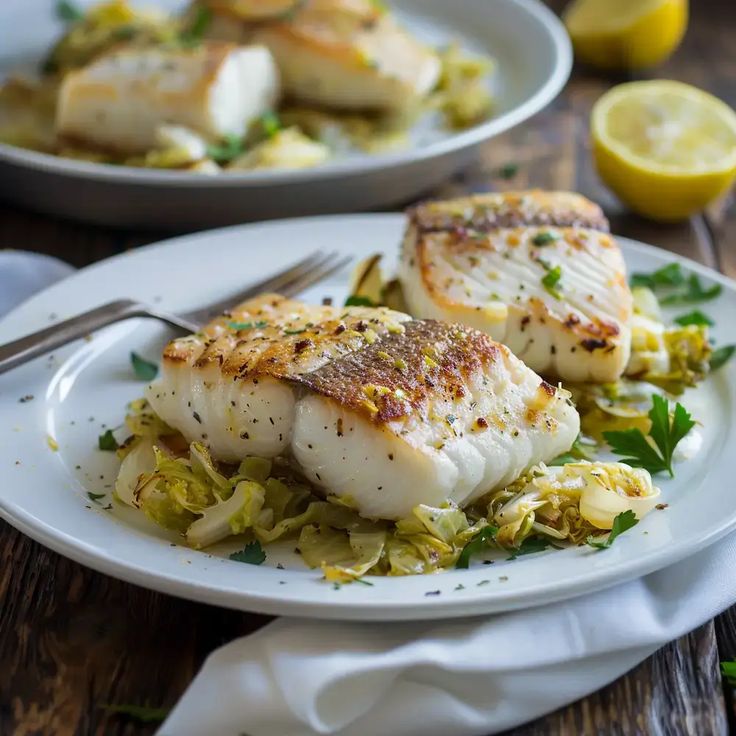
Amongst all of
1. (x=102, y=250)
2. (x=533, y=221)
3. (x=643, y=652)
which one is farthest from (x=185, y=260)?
(x=643, y=652)

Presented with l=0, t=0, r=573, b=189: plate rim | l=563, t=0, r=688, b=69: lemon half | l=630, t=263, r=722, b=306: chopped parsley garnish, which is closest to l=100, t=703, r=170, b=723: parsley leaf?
l=630, t=263, r=722, b=306: chopped parsley garnish

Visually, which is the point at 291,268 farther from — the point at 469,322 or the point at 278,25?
the point at 278,25

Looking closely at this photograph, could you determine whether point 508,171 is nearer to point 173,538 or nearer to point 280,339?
point 280,339

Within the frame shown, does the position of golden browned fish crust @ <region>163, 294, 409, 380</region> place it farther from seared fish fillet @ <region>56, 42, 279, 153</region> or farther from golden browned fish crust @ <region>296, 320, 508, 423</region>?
seared fish fillet @ <region>56, 42, 279, 153</region>

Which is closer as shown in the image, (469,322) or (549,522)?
(549,522)

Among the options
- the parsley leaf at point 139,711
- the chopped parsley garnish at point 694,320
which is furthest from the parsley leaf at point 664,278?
the parsley leaf at point 139,711

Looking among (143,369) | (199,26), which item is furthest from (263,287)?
(199,26)

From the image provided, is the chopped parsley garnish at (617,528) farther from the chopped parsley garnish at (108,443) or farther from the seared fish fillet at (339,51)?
the seared fish fillet at (339,51)
